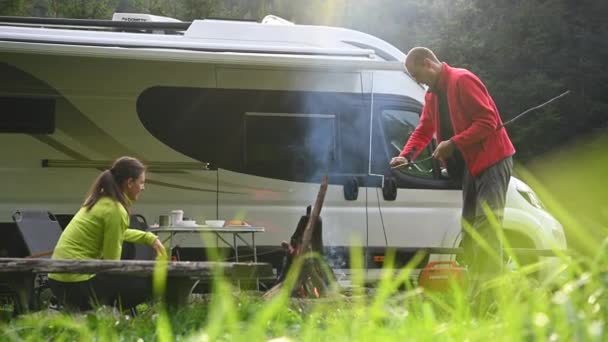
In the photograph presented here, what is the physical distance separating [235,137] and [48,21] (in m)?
2.07

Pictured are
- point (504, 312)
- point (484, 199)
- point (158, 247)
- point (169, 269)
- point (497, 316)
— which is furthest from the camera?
point (484, 199)

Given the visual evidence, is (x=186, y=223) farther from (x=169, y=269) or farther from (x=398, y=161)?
(x=169, y=269)

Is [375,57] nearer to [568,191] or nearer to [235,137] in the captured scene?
[235,137]

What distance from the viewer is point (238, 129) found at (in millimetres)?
8547

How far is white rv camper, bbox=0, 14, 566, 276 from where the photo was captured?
8180mm

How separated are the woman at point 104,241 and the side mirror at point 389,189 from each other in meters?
3.06

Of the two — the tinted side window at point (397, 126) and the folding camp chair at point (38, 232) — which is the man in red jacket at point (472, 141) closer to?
the tinted side window at point (397, 126)

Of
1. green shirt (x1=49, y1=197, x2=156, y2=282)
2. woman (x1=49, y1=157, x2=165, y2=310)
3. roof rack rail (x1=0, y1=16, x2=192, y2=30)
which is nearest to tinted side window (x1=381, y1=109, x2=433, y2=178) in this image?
roof rack rail (x1=0, y1=16, x2=192, y2=30)

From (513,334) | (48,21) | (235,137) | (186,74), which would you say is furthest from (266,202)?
(513,334)

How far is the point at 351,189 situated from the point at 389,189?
30cm

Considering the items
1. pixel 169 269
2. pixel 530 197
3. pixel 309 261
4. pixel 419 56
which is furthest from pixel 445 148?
pixel 530 197

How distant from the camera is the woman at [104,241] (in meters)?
5.41

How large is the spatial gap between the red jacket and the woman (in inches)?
68.7

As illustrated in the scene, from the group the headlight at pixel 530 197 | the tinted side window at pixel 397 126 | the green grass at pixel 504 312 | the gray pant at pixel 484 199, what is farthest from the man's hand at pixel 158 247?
the headlight at pixel 530 197
